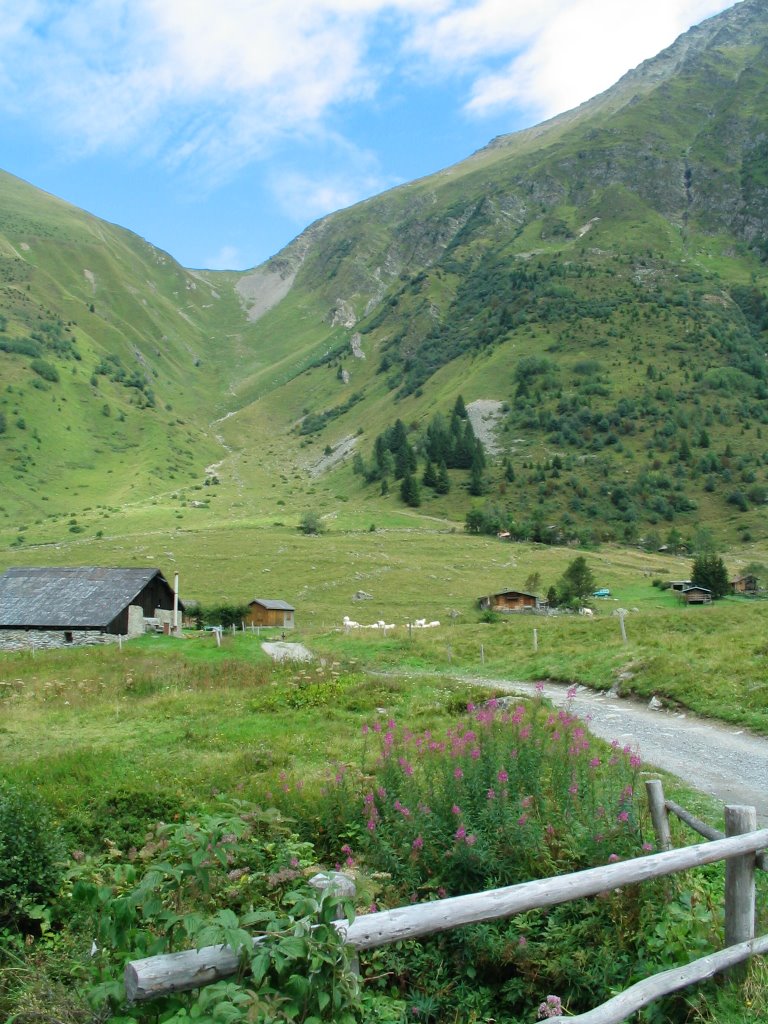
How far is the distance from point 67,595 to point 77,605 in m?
1.69

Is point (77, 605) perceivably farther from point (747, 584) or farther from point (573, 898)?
point (747, 584)

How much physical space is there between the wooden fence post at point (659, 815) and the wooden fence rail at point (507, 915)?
3.76 ft

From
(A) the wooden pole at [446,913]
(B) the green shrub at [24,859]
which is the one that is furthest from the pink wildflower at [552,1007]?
(B) the green shrub at [24,859]

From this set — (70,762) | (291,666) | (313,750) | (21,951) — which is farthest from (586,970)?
(291,666)

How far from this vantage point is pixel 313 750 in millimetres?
14055

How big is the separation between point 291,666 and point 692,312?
593ft

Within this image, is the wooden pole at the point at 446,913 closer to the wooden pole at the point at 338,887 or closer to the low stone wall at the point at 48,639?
the wooden pole at the point at 338,887

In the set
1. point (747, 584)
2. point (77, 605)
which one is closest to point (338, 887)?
point (77, 605)

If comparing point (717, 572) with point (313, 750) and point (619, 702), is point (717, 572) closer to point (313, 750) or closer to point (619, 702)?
point (619, 702)

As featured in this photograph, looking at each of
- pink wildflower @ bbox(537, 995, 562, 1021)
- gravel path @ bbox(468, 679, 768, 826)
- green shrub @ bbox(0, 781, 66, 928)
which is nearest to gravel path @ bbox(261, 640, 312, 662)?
gravel path @ bbox(468, 679, 768, 826)

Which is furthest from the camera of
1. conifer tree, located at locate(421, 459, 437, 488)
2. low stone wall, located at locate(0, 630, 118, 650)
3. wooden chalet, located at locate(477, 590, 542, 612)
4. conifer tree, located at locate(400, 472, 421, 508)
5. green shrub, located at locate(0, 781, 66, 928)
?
conifer tree, located at locate(421, 459, 437, 488)

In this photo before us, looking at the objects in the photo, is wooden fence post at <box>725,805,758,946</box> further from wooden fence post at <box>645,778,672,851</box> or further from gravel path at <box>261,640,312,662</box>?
gravel path at <box>261,640,312,662</box>

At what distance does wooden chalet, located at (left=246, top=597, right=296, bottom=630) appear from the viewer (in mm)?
58906

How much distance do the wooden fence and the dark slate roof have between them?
4208 centimetres
